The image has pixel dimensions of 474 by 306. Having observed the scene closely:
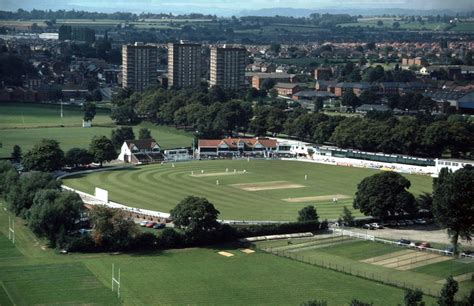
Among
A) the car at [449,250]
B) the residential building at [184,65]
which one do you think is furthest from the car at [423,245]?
the residential building at [184,65]

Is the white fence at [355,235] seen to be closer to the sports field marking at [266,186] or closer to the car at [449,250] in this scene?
the car at [449,250]

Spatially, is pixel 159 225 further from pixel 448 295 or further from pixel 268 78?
A: pixel 268 78

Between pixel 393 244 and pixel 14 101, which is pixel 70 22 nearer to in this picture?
pixel 14 101

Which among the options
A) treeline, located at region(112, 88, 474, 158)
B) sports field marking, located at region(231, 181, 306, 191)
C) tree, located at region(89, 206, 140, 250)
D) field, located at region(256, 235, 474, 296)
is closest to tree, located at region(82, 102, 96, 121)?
treeline, located at region(112, 88, 474, 158)

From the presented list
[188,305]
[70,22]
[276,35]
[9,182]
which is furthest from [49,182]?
[276,35]

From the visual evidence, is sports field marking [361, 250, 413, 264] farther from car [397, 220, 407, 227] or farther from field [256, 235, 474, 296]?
car [397, 220, 407, 227]
